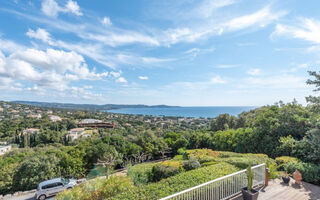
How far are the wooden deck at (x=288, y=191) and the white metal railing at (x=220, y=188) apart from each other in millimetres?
325

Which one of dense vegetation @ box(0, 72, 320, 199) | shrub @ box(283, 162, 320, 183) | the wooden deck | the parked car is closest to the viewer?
the wooden deck

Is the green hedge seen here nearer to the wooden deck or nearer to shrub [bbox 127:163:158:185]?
the wooden deck

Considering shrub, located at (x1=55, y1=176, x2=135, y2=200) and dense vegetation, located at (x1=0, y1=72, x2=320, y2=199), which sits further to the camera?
dense vegetation, located at (x1=0, y1=72, x2=320, y2=199)

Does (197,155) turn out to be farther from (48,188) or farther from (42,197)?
(42,197)

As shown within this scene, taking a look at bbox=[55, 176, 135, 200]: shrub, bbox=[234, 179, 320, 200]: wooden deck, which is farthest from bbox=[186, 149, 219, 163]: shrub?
bbox=[55, 176, 135, 200]: shrub

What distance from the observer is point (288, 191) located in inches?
198

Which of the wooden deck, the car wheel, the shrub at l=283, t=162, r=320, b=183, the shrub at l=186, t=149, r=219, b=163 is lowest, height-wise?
the car wheel

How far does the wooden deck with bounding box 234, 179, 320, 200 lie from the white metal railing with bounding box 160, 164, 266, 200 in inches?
12.8

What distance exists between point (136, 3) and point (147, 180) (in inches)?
407

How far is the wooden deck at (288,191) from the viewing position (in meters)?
4.68

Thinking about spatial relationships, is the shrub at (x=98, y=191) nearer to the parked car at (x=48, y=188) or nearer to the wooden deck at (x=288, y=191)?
the wooden deck at (x=288, y=191)

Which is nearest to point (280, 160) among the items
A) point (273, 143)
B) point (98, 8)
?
point (273, 143)

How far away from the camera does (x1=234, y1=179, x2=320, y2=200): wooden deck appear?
468 centimetres

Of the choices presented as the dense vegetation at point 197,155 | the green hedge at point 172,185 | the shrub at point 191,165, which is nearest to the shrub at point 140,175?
the dense vegetation at point 197,155
